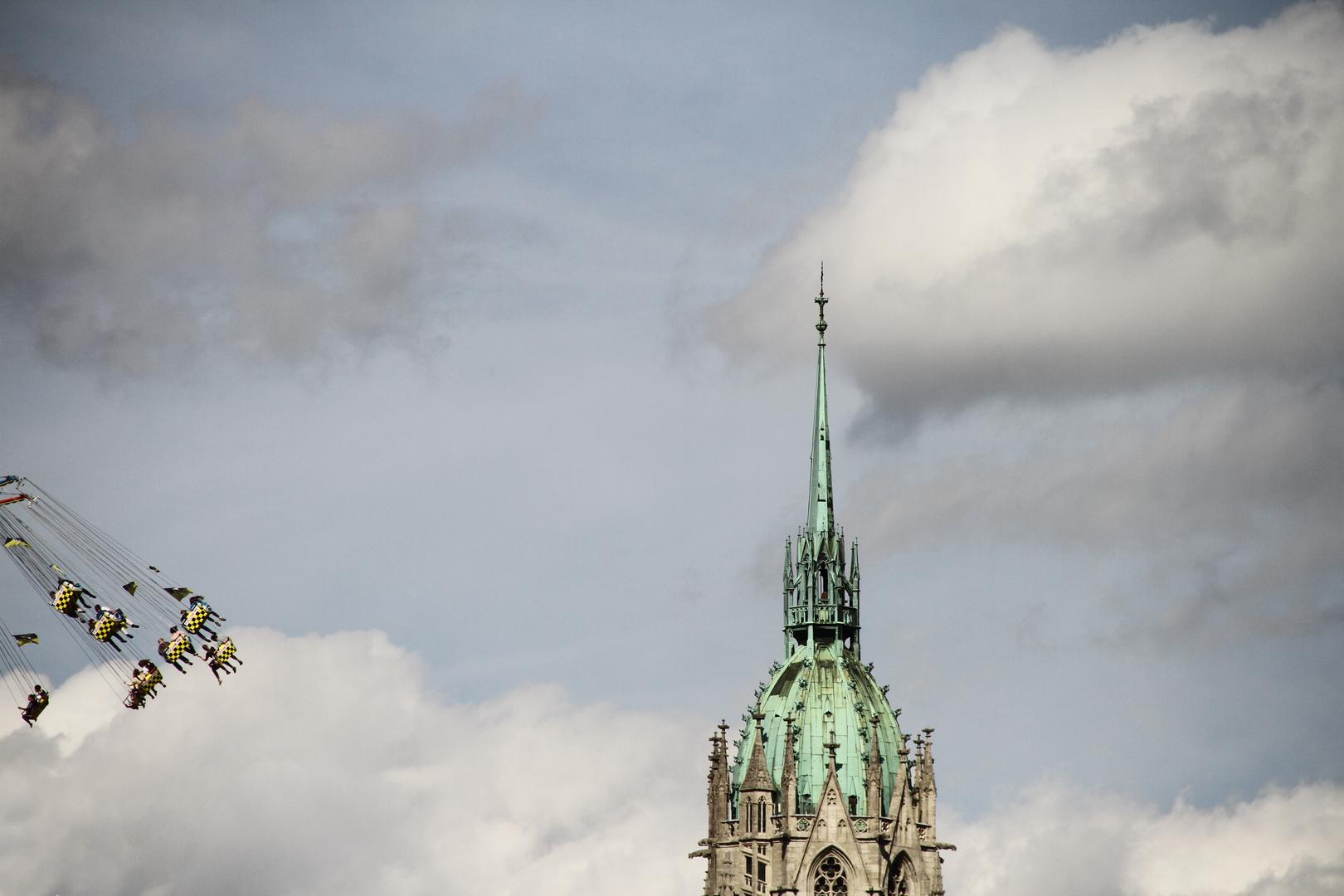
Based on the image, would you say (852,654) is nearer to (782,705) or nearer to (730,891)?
(782,705)

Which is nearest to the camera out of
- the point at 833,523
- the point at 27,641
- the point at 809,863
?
the point at 27,641

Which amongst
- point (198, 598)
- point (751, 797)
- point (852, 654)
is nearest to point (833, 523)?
point (852, 654)

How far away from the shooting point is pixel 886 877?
16150 centimetres

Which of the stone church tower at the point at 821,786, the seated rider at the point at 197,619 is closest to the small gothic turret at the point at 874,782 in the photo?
the stone church tower at the point at 821,786

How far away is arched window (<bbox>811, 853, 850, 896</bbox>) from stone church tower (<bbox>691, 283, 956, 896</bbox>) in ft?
0.17

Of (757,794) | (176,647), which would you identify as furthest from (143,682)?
(757,794)

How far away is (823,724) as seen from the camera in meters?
163

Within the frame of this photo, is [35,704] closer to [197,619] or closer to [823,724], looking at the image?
[197,619]

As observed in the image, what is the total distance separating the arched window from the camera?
528 feet

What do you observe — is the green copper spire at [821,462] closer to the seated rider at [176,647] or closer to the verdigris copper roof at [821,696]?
the verdigris copper roof at [821,696]

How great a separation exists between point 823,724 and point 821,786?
384cm

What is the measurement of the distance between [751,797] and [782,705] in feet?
20.3

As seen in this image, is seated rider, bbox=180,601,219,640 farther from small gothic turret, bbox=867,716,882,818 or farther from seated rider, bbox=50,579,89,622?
small gothic turret, bbox=867,716,882,818

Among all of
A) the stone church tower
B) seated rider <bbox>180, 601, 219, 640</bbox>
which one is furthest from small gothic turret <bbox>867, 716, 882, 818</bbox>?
seated rider <bbox>180, 601, 219, 640</bbox>
